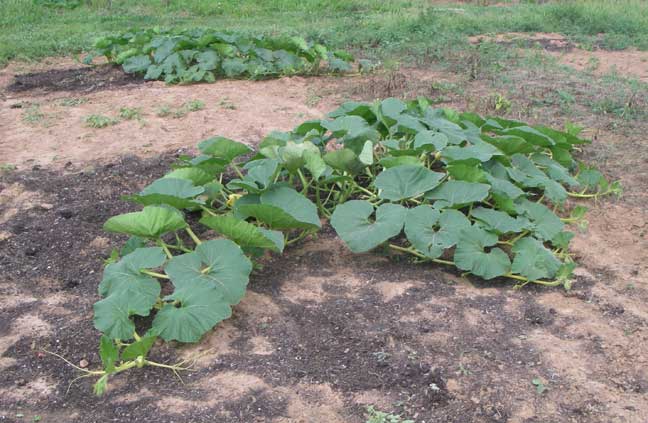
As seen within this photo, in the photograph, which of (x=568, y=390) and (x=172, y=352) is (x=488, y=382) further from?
(x=172, y=352)

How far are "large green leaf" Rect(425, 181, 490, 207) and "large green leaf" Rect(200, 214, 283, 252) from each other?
90cm

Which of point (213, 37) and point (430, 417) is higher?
point (213, 37)

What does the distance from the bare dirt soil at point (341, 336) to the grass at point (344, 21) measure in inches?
182

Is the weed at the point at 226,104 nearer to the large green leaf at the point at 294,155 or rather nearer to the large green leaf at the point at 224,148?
the large green leaf at the point at 224,148

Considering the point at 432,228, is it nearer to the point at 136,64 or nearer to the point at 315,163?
the point at 315,163

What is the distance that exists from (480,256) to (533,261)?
25 centimetres

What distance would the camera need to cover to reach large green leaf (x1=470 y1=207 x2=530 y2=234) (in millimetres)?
3338

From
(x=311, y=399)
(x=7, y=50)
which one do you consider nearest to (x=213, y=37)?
(x=7, y=50)

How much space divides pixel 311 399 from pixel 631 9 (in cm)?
961

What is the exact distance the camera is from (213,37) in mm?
7031

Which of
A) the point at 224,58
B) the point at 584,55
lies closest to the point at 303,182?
the point at 224,58

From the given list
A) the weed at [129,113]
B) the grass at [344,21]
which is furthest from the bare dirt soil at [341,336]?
the grass at [344,21]

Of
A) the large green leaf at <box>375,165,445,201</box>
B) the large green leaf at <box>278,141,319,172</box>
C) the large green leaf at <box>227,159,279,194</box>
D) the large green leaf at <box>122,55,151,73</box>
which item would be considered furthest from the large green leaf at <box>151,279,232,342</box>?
the large green leaf at <box>122,55,151,73</box>

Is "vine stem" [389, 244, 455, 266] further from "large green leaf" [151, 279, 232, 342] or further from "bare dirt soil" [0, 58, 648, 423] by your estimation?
"large green leaf" [151, 279, 232, 342]
